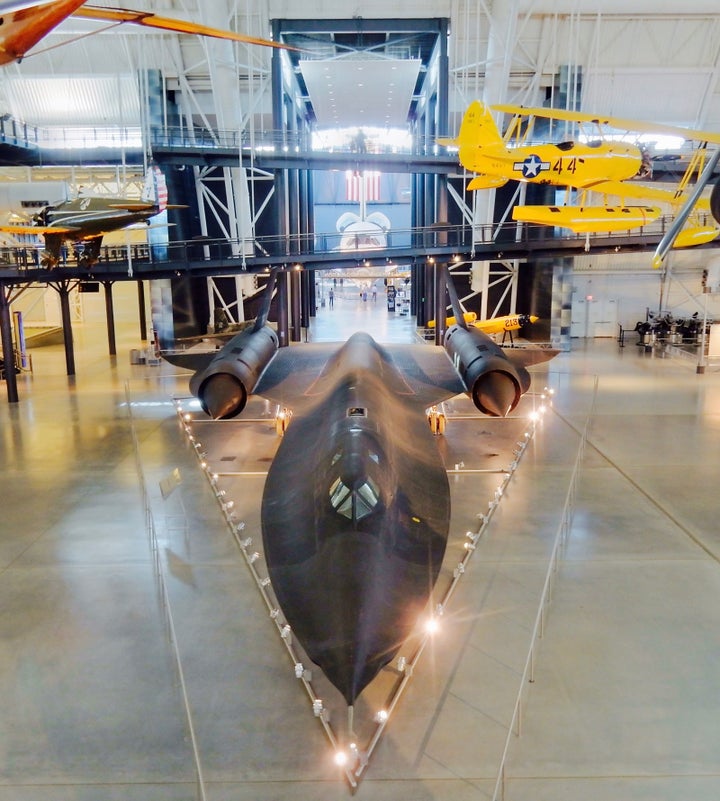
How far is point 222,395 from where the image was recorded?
46.5 ft

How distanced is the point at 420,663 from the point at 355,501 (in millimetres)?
2024

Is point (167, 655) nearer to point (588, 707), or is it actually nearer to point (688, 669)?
point (588, 707)

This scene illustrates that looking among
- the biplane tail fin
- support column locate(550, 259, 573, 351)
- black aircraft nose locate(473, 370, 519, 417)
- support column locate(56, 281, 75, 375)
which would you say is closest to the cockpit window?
black aircraft nose locate(473, 370, 519, 417)

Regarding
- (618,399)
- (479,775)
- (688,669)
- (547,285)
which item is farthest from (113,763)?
(547,285)

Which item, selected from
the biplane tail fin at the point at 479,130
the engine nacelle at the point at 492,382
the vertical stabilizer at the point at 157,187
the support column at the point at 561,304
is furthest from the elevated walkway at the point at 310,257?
the engine nacelle at the point at 492,382

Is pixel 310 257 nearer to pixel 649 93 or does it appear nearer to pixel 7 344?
pixel 7 344

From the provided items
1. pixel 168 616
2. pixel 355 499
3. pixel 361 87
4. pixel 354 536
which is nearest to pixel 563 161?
Result: pixel 355 499

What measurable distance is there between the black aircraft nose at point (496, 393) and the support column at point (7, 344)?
47.3ft

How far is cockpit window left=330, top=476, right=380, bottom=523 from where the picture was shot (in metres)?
6.68

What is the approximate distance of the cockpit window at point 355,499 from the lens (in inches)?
263

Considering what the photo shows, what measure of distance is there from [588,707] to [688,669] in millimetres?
1465

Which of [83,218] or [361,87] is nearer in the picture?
[83,218]

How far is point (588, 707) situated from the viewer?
6.53m

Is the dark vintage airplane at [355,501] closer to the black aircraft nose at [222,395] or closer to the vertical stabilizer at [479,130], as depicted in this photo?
the black aircraft nose at [222,395]
